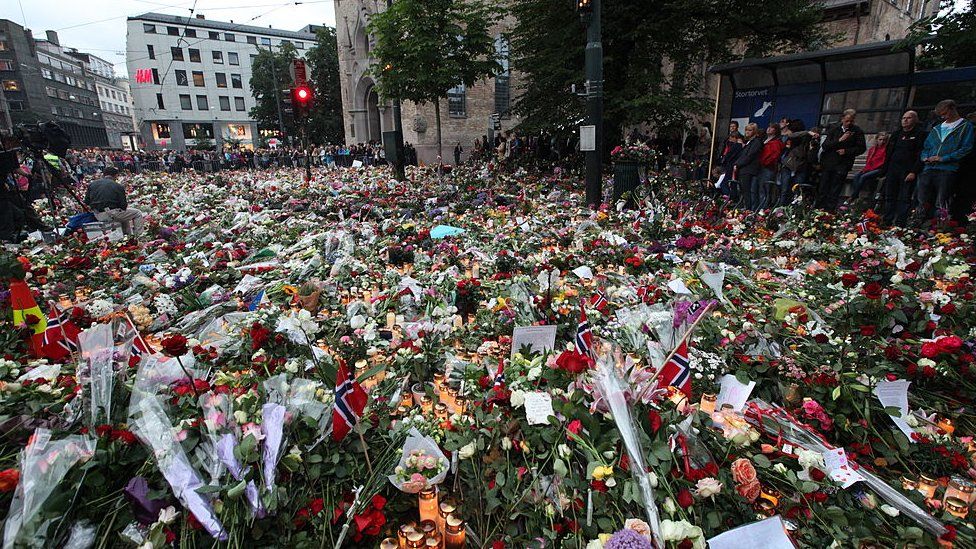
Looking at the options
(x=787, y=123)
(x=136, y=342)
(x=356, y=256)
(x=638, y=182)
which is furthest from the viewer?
(x=638, y=182)

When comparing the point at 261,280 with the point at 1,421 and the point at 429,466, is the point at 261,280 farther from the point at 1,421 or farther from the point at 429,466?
the point at 429,466

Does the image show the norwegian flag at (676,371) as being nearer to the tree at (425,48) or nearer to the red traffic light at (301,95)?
the tree at (425,48)

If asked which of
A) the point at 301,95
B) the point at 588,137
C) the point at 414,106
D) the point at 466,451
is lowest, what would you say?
the point at 466,451

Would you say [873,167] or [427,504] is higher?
[873,167]

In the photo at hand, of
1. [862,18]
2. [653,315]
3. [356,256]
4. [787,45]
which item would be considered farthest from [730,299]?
[862,18]

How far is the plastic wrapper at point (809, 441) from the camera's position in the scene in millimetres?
2041

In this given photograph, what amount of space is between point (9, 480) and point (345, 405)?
1241 mm

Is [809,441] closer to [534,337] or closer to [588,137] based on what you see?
[534,337]

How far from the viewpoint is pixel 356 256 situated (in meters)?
6.47

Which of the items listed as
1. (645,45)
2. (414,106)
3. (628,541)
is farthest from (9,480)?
(414,106)

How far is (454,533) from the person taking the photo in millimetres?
2008

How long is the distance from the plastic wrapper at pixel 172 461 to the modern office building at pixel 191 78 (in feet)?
190

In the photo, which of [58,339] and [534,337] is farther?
[534,337]

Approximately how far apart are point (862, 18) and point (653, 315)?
28.5m
